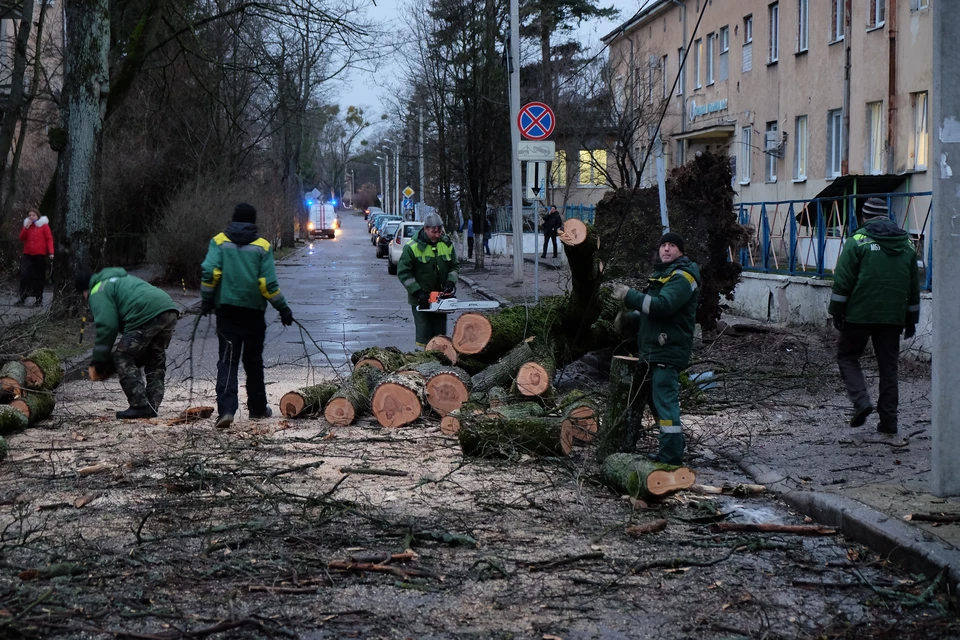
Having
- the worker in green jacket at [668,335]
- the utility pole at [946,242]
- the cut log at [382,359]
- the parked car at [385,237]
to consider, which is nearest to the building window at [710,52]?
the parked car at [385,237]

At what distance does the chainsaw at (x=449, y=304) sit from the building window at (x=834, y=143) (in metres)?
18.7

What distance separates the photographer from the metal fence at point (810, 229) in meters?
14.3

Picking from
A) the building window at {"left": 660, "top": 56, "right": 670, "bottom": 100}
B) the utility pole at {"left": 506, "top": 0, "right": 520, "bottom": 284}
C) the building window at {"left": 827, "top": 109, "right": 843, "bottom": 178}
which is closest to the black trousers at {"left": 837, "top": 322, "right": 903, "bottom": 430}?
the utility pole at {"left": 506, "top": 0, "right": 520, "bottom": 284}

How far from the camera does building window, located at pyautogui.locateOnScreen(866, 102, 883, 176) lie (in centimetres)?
2467

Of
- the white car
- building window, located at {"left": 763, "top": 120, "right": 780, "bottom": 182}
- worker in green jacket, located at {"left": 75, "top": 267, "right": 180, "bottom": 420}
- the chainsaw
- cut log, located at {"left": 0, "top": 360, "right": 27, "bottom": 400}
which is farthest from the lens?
the white car

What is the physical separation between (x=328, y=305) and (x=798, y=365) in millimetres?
11687

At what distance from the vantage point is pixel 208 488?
6367 millimetres

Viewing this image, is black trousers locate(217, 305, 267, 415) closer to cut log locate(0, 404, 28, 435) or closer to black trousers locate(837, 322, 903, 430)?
cut log locate(0, 404, 28, 435)

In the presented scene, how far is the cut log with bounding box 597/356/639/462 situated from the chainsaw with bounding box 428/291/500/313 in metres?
3.28

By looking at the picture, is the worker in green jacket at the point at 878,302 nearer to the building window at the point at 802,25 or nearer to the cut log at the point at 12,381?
the cut log at the point at 12,381

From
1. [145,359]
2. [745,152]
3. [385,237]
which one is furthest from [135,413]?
[385,237]

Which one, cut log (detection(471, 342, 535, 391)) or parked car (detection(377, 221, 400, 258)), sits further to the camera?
parked car (detection(377, 221, 400, 258))

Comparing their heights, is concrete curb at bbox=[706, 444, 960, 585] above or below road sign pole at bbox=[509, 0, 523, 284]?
below

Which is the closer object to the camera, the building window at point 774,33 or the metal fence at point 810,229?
the metal fence at point 810,229
